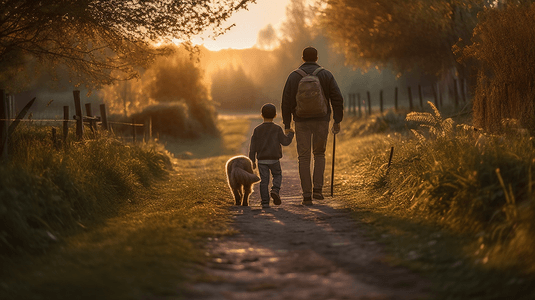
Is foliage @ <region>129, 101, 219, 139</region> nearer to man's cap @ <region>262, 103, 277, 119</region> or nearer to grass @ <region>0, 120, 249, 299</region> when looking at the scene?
man's cap @ <region>262, 103, 277, 119</region>

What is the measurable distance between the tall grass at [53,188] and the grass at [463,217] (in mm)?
3570

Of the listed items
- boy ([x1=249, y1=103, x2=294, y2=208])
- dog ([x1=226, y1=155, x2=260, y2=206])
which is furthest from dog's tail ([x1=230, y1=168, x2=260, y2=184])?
boy ([x1=249, y1=103, x2=294, y2=208])

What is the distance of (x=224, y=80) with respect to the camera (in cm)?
8912

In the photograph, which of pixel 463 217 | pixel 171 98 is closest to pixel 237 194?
pixel 463 217

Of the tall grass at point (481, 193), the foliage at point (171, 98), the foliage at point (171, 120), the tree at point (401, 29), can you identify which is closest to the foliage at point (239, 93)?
the foliage at point (171, 98)

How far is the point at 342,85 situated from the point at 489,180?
246 ft

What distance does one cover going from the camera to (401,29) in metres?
21.9

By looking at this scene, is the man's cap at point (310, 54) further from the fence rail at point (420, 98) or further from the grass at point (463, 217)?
the fence rail at point (420, 98)

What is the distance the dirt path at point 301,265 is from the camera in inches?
164

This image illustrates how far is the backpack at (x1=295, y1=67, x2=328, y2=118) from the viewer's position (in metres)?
8.83

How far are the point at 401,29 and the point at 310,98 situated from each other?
1439cm

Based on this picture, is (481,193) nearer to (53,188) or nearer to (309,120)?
(309,120)

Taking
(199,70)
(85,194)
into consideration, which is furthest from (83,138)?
(199,70)

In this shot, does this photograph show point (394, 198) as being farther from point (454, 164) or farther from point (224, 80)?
point (224, 80)
